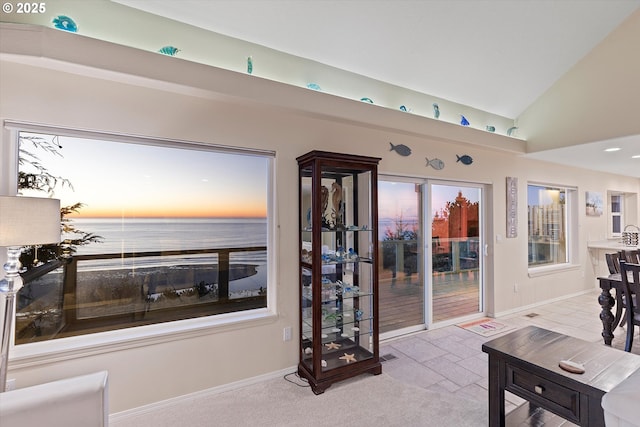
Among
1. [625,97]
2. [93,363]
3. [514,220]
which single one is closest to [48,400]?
[93,363]

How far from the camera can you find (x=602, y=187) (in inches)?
239

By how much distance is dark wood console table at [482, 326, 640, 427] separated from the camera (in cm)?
151

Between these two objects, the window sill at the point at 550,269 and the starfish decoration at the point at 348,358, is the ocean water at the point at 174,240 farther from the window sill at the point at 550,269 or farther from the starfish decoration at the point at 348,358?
the window sill at the point at 550,269

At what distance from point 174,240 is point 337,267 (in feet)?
4.92

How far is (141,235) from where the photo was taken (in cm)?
243

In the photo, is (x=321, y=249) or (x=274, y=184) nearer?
(x=321, y=249)

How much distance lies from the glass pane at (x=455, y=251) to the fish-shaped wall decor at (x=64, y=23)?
390 cm

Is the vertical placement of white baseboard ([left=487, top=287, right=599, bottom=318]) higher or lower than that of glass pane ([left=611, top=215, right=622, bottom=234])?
lower

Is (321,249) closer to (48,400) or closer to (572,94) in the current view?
(48,400)

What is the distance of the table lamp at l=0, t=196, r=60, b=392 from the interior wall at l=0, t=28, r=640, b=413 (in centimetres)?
59

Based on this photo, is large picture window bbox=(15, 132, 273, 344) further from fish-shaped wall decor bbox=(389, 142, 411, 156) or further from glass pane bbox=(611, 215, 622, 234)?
glass pane bbox=(611, 215, 622, 234)

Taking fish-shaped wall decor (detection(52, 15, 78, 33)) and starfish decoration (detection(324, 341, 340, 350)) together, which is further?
starfish decoration (detection(324, 341, 340, 350))

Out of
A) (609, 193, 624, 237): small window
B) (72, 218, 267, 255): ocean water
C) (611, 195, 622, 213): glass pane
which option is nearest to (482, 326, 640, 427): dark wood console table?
(72, 218, 267, 255): ocean water

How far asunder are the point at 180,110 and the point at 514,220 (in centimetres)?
481
